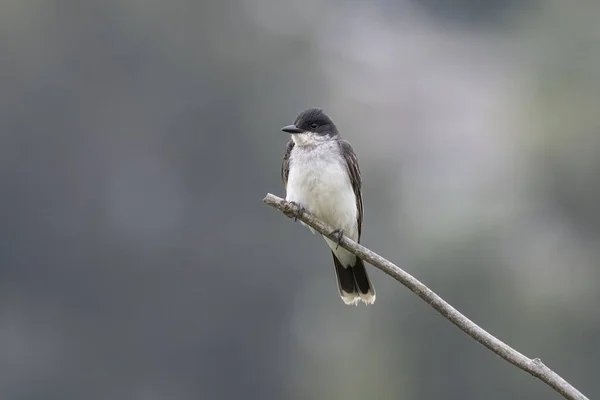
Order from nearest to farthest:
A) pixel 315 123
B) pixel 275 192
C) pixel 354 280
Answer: pixel 315 123 < pixel 354 280 < pixel 275 192

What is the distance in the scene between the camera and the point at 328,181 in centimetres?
665

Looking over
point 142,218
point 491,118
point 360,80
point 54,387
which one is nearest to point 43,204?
point 142,218

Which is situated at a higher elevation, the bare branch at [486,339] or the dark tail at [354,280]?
the bare branch at [486,339]

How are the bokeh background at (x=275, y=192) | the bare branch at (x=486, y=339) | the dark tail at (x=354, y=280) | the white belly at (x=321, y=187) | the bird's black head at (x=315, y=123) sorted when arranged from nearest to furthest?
the bare branch at (x=486, y=339), the white belly at (x=321, y=187), the bird's black head at (x=315, y=123), the dark tail at (x=354, y=280), the bokeh background at (x=275, y=192)

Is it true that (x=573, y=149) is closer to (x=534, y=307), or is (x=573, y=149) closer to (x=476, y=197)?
(x=476, y=197)

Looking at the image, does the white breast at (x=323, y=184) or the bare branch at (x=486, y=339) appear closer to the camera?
the bare branch at (x=486, y=339)

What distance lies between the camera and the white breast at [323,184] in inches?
260

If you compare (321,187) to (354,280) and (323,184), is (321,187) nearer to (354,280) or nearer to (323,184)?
(323,184)

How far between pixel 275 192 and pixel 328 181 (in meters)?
35.6

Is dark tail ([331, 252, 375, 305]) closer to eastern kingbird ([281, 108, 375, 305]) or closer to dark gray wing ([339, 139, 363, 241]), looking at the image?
eastern kingbird ([281, 108, 375, 305])

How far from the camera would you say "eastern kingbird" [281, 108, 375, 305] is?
6.62m

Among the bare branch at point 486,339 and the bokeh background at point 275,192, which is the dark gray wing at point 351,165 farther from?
the bokeh background at point 275,192

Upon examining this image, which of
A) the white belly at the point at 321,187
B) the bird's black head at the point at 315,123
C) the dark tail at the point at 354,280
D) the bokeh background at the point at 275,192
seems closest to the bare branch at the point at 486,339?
the white belly at the point at 321,187

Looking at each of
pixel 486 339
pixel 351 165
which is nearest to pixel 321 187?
pixel 351 165
